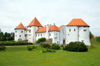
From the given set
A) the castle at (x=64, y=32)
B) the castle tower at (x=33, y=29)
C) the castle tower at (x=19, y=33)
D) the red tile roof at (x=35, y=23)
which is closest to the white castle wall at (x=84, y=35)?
the castle at (x=64, y=32)

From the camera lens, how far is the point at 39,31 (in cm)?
5119

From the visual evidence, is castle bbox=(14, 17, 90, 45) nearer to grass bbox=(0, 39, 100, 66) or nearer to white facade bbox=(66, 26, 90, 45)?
white facade bbox=(66, 26, 90, 45)

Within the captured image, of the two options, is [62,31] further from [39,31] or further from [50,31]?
[39,31]

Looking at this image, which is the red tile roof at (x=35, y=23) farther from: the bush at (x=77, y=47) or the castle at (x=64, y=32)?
the bush at (x=77, y=47)

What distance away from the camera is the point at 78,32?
43156 mm

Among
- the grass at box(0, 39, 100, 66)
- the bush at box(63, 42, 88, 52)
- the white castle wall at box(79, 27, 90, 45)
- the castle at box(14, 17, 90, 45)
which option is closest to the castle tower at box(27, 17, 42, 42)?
the castle at box(14, 17, 90, 45)

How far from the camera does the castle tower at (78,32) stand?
139 feet

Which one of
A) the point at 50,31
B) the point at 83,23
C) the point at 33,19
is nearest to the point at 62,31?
the point at 50,31

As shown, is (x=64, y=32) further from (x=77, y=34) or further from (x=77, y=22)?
(x=77, y=22)

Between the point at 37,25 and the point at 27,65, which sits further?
the point at 37,25

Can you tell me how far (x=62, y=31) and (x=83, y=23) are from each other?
30.6 feet

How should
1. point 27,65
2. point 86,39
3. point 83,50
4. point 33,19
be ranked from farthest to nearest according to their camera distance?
point 33,19, point 86,39, point 83,50, point 27,65

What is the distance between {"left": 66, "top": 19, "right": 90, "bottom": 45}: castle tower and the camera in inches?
1668

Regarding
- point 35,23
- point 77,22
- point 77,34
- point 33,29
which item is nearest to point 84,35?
point 77,34
